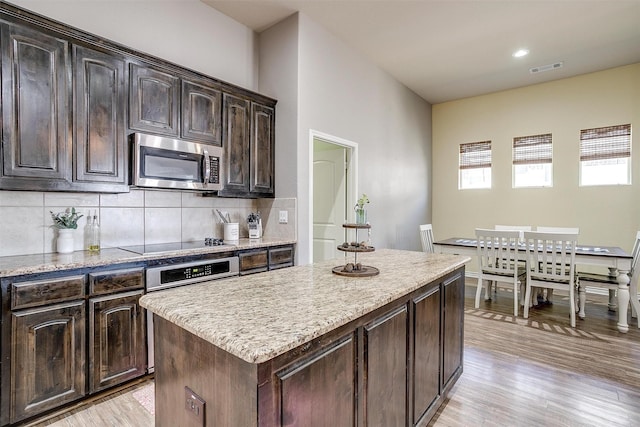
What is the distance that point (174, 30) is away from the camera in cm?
302

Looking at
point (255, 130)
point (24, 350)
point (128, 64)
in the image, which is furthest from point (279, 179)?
point (24, 350)

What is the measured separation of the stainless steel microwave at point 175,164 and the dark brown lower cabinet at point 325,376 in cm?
161

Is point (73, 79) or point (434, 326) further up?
point (73, 79)

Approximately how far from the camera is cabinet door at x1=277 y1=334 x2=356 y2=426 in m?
0.95

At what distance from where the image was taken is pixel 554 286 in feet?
11.6

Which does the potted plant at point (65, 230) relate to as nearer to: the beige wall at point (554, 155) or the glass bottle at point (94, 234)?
the glass bottle at point (94, 234)

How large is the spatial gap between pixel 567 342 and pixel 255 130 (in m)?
3.74

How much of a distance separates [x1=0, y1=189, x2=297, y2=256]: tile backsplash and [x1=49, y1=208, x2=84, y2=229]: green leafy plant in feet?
0.11

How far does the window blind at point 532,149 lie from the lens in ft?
16.9

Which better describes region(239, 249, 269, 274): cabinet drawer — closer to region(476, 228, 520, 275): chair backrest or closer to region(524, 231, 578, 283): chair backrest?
region(476, 228, 520, 275): chair backrest

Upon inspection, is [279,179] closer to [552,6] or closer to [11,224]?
[11,224]

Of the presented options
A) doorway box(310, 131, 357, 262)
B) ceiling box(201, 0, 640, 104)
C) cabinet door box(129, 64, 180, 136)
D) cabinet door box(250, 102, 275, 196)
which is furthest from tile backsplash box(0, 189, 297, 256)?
ceiling box(201, 0, 640, 104)

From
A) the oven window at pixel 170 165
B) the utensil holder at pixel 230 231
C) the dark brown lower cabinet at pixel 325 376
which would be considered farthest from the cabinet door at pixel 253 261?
the dark brown lower cabinet at pixel 325 376

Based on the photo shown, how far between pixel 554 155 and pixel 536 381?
4.06 m
